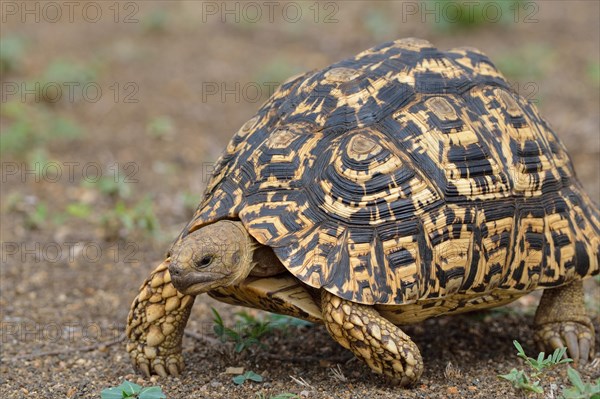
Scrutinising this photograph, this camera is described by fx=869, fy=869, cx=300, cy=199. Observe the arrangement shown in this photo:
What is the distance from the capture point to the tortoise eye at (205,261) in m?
3.71

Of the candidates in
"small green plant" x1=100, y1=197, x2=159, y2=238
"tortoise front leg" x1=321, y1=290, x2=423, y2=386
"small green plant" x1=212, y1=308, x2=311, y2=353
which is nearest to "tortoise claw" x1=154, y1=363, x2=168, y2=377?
"small green plant" x1=212, y1=308, x2=311, y2=353

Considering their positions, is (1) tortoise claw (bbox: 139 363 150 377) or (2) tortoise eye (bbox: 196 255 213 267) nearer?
(2) tortoise eye (bbox: 196 255 213 267)

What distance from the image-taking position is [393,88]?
4184 mm

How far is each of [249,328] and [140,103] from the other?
5227mm

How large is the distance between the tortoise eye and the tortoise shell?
25cm

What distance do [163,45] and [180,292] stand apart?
327 inches

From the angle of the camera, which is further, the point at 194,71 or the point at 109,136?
the point at 194,71

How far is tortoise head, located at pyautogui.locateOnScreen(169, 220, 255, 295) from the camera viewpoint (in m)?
3.69

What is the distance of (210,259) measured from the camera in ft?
12.3

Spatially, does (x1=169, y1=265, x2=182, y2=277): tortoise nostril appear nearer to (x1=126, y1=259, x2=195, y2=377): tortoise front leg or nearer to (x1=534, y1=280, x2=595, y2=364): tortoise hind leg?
(x1=126, y1=259, x2=195, y2=377): tortoise front leg

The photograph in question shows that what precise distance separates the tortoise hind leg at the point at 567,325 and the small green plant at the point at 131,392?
2043mm

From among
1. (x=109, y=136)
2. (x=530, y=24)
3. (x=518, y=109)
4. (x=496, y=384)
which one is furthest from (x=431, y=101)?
(x=530, y=24)

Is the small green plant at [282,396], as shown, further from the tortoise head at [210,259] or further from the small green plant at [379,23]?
the small green plant at [379,23]

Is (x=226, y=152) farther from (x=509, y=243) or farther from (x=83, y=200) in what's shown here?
(x=83, y=200)
